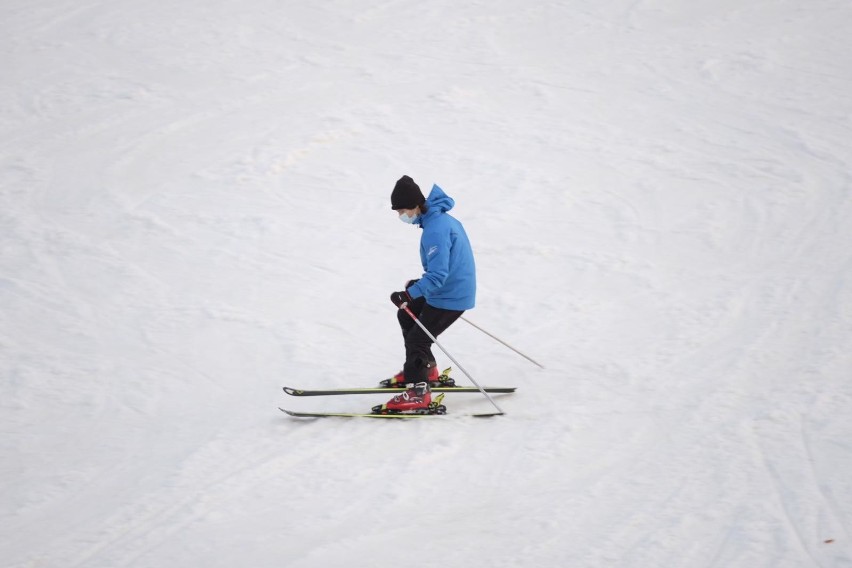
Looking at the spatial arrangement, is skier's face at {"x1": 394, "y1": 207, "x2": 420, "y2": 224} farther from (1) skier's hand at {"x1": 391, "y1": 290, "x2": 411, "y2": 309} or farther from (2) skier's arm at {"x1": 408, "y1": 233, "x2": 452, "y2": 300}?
(1) skier's hand at {"x1": 391, "y1": 290, "x2": 411, "y2": 309}

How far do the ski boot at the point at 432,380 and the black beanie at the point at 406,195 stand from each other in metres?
1.32

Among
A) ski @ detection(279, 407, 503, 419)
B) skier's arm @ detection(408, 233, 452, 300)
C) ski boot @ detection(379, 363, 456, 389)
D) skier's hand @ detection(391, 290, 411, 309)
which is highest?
skier's arm @ detection(408, 233, 452, 300)

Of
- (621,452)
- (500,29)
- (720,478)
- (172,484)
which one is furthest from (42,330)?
(500,29)

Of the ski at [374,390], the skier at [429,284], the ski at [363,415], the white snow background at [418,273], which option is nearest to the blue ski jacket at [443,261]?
the skier at [429,284]

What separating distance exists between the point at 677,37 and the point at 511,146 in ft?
16.9

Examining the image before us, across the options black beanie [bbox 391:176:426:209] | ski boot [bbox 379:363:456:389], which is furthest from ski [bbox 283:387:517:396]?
black beanie [bbox 391:176:426:209]

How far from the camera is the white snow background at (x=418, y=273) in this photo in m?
4.89

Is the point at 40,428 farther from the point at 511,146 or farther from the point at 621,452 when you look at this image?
the point at 511,146

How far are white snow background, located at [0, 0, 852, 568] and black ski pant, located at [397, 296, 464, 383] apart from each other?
447mm

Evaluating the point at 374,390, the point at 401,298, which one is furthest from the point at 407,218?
the point at 374,390

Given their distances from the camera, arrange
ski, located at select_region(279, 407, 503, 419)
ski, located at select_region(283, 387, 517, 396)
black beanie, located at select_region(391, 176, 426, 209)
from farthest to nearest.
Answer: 1. ski, located at select_region(283, 387, 517, 396)
2. ski, located at select_region(279, 407, 503, 419)
3. black beanie, located at select_region(391, 176, 426, 209)

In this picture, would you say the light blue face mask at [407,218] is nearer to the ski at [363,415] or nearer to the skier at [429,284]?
Answer: the skier at [429,284]

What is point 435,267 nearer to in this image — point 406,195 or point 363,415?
point 406,195

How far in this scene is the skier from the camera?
5.86 m
